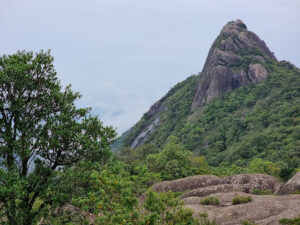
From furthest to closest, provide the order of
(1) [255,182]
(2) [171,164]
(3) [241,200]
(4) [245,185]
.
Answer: (2) [171,164], (1) [255,182], (4) [245,185], (3) [241,200]

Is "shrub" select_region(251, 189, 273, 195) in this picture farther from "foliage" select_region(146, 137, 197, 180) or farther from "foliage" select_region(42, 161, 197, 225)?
"foliage" select_region(146, 137, 197, 180)

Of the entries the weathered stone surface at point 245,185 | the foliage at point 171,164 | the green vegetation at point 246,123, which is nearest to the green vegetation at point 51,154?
the weathered stone surface at point 245,185

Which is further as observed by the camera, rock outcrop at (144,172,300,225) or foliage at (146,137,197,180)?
foliage at (146,137,197,180)

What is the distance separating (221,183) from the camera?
3594 centimetres

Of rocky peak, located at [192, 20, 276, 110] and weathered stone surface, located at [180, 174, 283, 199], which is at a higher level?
rocky peak, located at [192, 20, 276, 110]

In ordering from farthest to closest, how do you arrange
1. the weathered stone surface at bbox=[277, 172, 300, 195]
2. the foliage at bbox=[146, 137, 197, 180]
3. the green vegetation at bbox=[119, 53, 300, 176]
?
the green vegetation at bbox=[119, 53, 300, 176] → the foliage at bbox=[146, 137, 197, 180] → the weathered stone surface at bbox=[277, 172, 300, 195]

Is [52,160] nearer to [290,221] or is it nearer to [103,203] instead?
[103,203]

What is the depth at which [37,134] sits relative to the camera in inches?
680

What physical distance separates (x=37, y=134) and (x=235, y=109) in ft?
449

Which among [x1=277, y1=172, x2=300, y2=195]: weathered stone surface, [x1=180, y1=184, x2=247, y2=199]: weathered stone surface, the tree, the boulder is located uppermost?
the tree

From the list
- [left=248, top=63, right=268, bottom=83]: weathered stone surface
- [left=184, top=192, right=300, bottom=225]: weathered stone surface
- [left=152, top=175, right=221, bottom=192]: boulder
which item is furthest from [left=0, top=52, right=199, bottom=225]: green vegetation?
[left=248, top=63, right=268, bottom=83]: weathered stone surface

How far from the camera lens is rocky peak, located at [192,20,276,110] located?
151000 mm

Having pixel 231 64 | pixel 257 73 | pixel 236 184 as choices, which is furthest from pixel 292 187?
pixel 231 64

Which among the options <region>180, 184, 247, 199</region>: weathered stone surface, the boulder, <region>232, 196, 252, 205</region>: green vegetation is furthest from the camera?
the boulder
